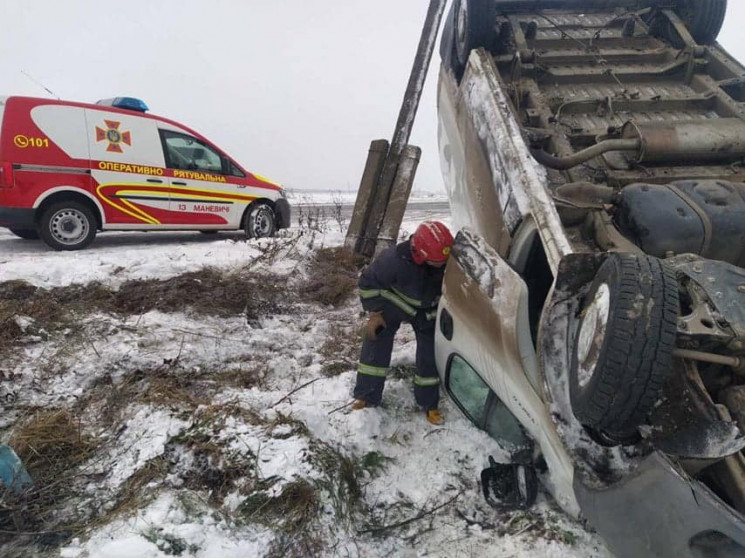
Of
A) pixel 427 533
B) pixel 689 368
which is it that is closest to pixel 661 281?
pixel 689 368

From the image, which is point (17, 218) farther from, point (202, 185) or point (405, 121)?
point (405, 121)

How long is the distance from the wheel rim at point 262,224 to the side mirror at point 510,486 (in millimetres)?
5970

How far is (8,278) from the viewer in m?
4.33

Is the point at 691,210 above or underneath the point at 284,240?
above

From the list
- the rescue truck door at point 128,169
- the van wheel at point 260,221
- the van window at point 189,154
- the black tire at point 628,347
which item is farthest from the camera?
the van wheel at point 260,221

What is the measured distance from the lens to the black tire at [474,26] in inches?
141

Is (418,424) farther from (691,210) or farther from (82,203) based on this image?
(82,203)

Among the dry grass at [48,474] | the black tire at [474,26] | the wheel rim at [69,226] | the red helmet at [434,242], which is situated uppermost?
the black tire at [474,26]

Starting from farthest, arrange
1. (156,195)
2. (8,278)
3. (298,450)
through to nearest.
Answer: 1. (156,195)
2. (8,278)
3. (298,450)

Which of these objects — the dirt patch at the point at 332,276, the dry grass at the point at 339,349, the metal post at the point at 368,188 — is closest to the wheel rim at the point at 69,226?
the dirt patch at the point at 332,276

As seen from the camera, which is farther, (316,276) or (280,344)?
(316,276)

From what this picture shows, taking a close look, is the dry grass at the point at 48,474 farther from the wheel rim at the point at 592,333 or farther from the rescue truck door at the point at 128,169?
the rescue truck door at the point at 128,169

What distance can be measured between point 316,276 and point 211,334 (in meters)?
1.88

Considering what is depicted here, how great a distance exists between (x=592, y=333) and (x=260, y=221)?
668 centimetres
